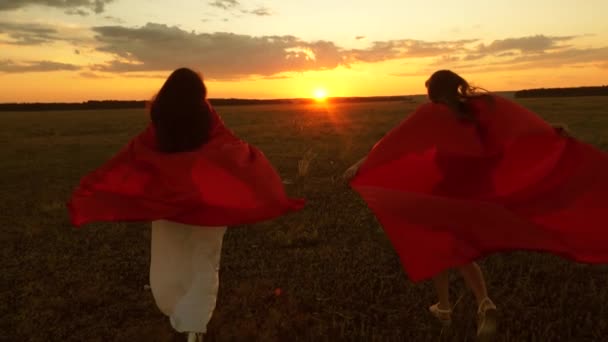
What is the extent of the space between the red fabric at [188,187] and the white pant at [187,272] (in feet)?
0.74

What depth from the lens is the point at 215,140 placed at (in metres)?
4.78

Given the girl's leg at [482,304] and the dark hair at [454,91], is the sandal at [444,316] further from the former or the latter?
the dark hair at [454,91]

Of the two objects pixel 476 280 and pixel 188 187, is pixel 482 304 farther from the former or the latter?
pixel 188 187

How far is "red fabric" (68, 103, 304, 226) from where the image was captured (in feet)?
15.2

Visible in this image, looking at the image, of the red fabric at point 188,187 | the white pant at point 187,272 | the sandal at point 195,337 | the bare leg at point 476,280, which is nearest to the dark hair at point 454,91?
the bare leg at point 476,280

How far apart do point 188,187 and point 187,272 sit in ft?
2.60

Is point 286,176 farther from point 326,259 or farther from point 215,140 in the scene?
point 215,140

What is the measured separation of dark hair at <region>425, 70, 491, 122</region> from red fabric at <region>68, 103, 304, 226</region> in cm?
170

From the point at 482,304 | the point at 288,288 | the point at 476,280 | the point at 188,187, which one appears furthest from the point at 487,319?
the point at 188,187

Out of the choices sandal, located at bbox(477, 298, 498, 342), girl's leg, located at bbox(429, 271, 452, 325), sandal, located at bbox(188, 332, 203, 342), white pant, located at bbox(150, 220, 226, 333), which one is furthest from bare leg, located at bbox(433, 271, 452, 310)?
sandal, located at bbox(188, 332, 203, 342)

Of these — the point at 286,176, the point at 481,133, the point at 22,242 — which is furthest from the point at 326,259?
the point at 286,176

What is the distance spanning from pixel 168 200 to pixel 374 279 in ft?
10.6

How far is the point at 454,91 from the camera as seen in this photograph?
15.7ft

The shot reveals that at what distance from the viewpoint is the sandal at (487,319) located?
479cm
